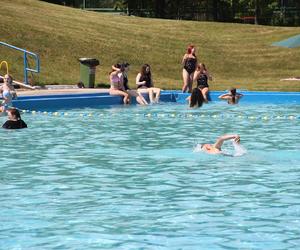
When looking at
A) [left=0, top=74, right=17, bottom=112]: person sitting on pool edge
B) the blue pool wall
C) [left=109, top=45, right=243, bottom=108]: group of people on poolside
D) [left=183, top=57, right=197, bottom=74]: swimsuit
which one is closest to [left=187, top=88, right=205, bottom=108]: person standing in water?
[left=109, top=45, right=243, bottom=108]: group of people on poolside

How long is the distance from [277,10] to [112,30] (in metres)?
24.2

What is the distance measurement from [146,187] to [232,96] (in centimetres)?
1430

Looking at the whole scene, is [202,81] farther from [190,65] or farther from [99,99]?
[99,99]

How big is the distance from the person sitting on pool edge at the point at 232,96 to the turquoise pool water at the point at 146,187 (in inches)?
231

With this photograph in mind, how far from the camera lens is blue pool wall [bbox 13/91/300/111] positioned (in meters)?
23.5

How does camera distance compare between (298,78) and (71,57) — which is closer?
(298,78)

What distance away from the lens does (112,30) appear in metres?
42.5

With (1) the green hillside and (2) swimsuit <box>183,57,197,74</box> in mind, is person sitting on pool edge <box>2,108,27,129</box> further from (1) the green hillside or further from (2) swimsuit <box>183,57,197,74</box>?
(1) the green hillside

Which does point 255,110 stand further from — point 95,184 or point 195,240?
point 195,240

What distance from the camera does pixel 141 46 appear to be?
39.8 m

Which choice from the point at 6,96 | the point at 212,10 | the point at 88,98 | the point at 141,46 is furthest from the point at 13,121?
the point at 212,10

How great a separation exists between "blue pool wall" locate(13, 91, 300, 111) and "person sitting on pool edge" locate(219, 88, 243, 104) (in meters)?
1.00

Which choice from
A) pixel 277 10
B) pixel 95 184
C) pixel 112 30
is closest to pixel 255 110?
pixel 95 184

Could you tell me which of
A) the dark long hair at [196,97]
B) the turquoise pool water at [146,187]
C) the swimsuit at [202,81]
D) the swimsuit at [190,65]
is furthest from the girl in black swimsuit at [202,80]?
the turquoise pool water at [146,187]
